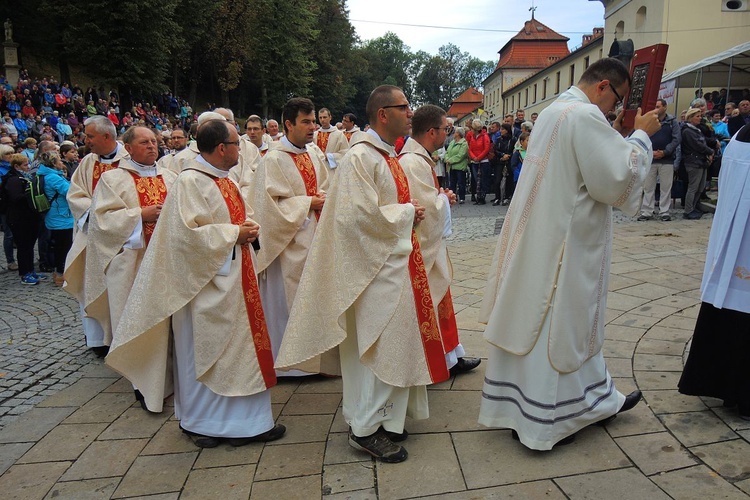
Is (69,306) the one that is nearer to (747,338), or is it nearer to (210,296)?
(210,296)

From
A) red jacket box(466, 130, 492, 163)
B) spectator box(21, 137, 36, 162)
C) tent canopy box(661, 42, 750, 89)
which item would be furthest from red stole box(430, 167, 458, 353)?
tent canopy box(661, 42, 750, 89)

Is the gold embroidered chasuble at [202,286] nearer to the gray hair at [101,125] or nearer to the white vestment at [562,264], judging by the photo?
the white vestment at [562,264]

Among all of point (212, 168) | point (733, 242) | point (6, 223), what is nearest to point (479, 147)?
point (6, 223)

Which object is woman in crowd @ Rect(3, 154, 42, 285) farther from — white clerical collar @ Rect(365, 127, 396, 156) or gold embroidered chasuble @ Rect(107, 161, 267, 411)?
white clerical collar @ Rect(365, 127, 396, 156)

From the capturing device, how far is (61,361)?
17.4 feet

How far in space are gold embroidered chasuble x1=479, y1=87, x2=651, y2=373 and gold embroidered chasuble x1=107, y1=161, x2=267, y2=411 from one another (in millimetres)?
1555

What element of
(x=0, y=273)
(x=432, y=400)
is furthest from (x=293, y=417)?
(x=0, y=273)

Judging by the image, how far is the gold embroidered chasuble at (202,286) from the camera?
3488 mm

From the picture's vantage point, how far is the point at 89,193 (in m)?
5.27

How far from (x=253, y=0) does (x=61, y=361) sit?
40.8 meters

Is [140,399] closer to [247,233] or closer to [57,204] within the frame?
[247,233]

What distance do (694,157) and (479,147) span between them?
510cm

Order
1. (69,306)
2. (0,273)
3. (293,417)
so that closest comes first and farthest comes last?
(293,417) < (69,306) < (0,273)

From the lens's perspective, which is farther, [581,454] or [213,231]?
[213,231]
